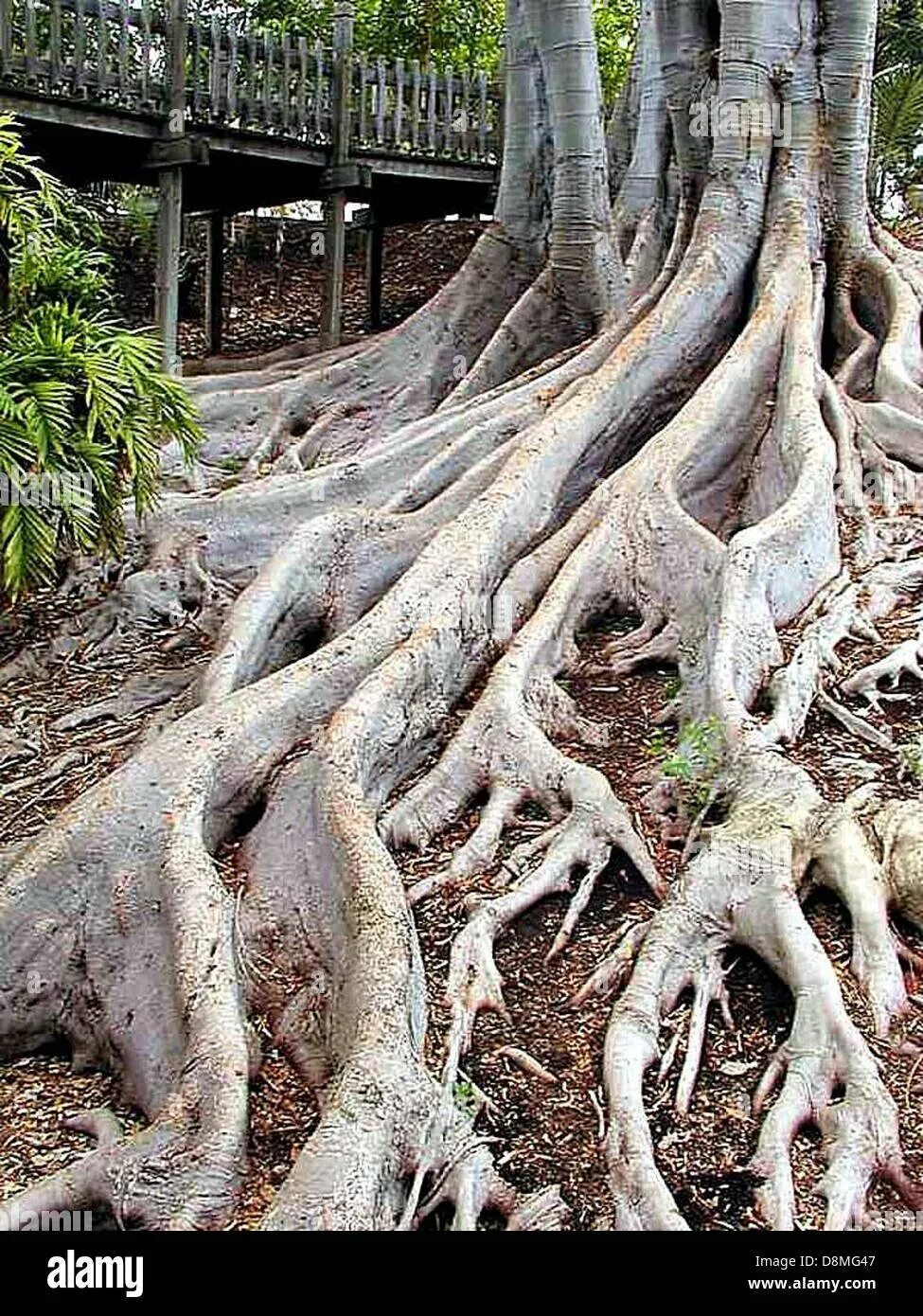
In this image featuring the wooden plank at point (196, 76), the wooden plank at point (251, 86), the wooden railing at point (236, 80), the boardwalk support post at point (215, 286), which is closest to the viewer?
the wooden railing at point (236, 80)

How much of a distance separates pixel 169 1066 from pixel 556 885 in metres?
1.15

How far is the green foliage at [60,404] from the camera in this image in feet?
17.6

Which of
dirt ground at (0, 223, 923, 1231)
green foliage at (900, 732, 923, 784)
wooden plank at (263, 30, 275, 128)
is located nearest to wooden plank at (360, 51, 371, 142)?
wooden plank at (263, 30, 275, 128)

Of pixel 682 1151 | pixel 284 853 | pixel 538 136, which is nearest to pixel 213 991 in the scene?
pixel 284 853

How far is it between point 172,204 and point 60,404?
19.7 feet

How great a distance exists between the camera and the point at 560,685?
17.6 feet

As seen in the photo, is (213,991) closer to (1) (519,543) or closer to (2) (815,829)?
(2) (815,829)

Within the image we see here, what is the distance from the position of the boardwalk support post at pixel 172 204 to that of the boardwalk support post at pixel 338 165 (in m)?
1.63

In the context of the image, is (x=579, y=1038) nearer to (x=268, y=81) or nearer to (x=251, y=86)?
(x=251, y=86)

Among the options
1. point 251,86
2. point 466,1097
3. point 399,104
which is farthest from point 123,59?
point 466,1097

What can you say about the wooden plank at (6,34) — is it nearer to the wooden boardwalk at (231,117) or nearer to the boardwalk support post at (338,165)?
the wooden boardwalk at (231,117)

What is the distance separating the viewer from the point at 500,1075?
3.73 meters

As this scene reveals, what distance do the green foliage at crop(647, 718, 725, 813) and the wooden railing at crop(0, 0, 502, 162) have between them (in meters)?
7.35

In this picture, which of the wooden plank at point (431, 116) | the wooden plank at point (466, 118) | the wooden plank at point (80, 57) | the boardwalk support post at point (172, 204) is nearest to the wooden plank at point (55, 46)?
the wooden plank at point (80, 57)
